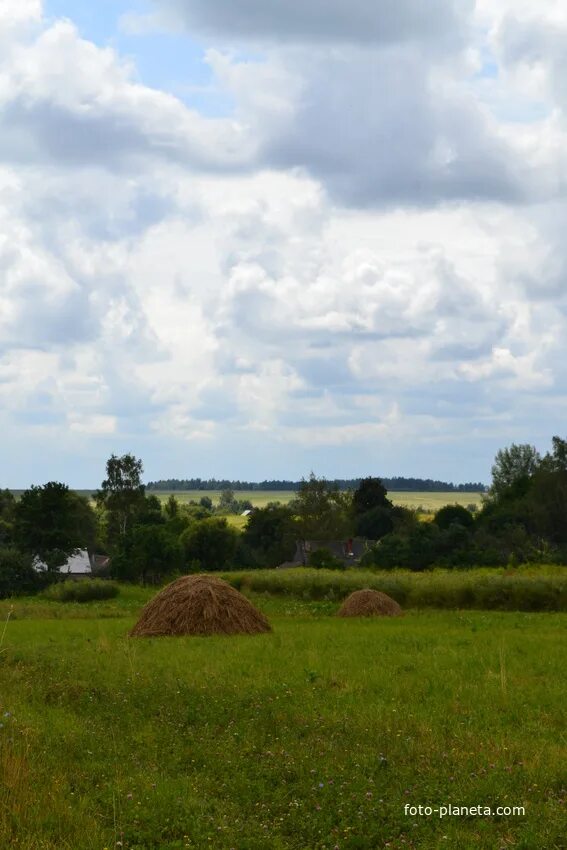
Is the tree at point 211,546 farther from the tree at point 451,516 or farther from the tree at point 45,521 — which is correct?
the tree at point 451,516

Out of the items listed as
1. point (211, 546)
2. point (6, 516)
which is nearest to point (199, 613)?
point (211, 546)

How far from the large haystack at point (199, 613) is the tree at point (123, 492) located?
73.3m

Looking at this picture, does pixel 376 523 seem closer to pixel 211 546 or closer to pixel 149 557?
pixel 211 546

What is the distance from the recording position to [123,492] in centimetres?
10231

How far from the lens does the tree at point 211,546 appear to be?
3263 inches

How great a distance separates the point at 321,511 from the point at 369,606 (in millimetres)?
88117

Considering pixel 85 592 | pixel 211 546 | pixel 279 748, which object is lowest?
pixel 85 592

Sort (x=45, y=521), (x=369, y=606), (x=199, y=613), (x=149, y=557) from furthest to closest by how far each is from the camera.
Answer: (x=45, y=521), (x=149, y=557), (x=369, y=606), (x=199, y=613)

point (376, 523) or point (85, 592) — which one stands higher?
point (376, 523)

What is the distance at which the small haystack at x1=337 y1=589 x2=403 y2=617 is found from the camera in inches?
1371

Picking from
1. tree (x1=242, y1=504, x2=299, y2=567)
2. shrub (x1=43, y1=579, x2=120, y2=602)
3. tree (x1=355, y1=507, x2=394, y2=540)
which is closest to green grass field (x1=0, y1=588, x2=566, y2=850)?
shrub (x1=43, y1=579, x2=120, y2=602)

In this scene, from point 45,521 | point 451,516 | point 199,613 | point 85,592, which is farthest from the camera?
point 451,516

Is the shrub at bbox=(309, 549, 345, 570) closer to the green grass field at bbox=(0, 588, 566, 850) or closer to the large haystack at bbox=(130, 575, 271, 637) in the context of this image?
the large haystack at bbox=(130, 575, 271, 637)

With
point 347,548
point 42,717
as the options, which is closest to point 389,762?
point 42,717
